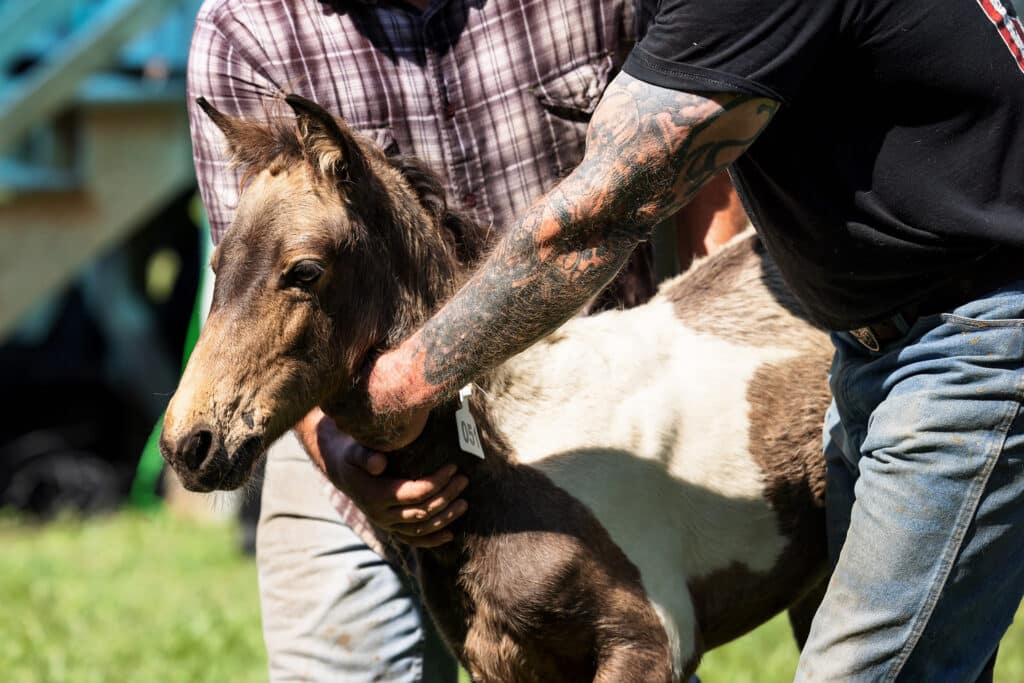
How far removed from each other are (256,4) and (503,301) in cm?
130

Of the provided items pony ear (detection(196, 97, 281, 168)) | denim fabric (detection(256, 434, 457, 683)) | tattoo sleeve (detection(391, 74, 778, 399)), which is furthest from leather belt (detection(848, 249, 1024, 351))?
denim fabric (detection(256, 434, 457, 683))

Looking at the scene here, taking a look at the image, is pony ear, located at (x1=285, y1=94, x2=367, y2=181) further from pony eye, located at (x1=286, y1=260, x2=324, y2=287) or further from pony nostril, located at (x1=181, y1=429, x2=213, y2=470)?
pony nostril, located at (x1=181, y1=429, x2=213, y2=470)

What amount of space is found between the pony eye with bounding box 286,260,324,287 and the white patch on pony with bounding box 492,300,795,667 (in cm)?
58

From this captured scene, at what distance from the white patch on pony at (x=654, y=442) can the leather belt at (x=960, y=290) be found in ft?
1.94

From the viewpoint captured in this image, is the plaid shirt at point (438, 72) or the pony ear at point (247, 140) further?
the plaid shirt at point (438, 72)

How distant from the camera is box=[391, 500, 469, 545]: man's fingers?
112 inches

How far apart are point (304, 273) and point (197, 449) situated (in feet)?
1.35

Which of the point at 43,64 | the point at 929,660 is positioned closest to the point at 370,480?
the point at 929,660

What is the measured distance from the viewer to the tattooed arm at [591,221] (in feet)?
7.37

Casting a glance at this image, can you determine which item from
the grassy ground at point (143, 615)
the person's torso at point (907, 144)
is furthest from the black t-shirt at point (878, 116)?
the grassy ground at point (143, 615)

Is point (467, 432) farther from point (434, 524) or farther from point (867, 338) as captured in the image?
point (867, 338)

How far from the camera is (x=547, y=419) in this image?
3020 mm

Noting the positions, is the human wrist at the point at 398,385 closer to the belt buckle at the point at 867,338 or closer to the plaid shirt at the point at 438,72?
the plaid shirt at the point at 438,72

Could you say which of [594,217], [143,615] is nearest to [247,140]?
[594,217]
